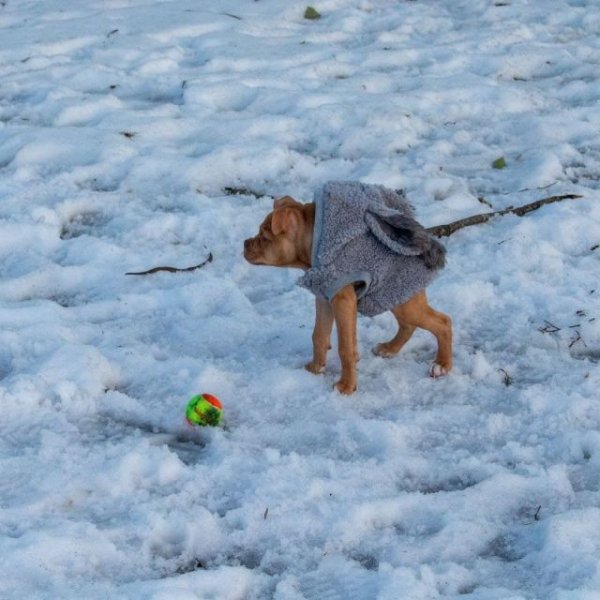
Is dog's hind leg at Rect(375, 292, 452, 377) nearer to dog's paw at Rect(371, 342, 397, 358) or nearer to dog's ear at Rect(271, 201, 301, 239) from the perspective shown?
dog's paw at Rect(371, 342, 397, 358)

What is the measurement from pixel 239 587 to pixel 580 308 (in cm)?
220

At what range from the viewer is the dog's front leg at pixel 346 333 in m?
3.60

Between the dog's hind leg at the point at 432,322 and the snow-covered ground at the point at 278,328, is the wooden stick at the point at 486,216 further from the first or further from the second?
the dog's hind leg at the point at 432,322

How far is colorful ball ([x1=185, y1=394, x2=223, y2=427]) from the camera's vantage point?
3.44 metres

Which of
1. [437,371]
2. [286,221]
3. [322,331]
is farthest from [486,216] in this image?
[286,221]

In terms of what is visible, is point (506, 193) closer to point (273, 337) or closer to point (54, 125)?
point (273, 337)

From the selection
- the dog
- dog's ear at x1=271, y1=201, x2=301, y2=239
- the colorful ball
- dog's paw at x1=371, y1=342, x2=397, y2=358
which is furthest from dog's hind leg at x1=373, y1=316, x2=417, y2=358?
the colorful ball

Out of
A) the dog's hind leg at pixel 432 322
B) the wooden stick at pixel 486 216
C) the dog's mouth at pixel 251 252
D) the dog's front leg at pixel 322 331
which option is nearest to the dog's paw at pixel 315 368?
the dog's front leg at pixel 322 331

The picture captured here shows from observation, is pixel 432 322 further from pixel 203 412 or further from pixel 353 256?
pixel 203 412

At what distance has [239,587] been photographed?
2.69m

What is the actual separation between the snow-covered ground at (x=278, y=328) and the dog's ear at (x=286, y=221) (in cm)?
60

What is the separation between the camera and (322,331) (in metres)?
3.78

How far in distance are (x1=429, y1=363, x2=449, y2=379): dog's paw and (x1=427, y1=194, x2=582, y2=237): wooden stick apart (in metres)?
1.10

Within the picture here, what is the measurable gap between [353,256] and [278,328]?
775mm
